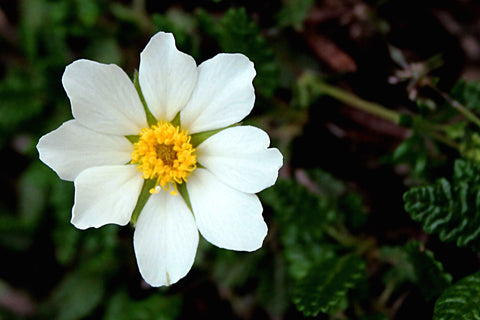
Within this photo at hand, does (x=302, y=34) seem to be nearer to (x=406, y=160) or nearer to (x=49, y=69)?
(x=406, y=160)

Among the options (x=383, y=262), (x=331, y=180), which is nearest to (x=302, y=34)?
(x=331, y=180)

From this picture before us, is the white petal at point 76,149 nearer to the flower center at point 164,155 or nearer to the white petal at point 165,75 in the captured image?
the flower center at point 164,155

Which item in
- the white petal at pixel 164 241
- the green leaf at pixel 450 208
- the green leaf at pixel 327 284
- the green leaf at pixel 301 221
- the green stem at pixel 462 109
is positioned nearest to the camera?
the white petal at pixel 164 241

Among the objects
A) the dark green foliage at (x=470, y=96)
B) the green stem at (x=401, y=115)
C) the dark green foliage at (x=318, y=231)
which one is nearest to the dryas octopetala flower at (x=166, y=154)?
the dark green foliage at (x=318, y=231)

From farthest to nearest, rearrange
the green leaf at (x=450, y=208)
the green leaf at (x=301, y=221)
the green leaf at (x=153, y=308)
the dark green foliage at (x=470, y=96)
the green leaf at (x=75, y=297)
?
the green leaf at (x=75, y=297) → the green leaf at (x=153, y=308) → the green leaf at (x=301, y=221) → the dark green foliage at (x=470, y=96) → the green leaf at (x=450, y=208)

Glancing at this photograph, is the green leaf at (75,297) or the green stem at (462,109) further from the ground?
the green stem at (462,109)

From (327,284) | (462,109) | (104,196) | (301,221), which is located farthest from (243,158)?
(462,109)

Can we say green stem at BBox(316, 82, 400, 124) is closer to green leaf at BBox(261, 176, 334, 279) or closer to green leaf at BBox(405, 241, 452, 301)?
green leaf at BBox(261, 176, 334, 279)

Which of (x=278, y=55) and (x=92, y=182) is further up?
(x=92, y=182)
